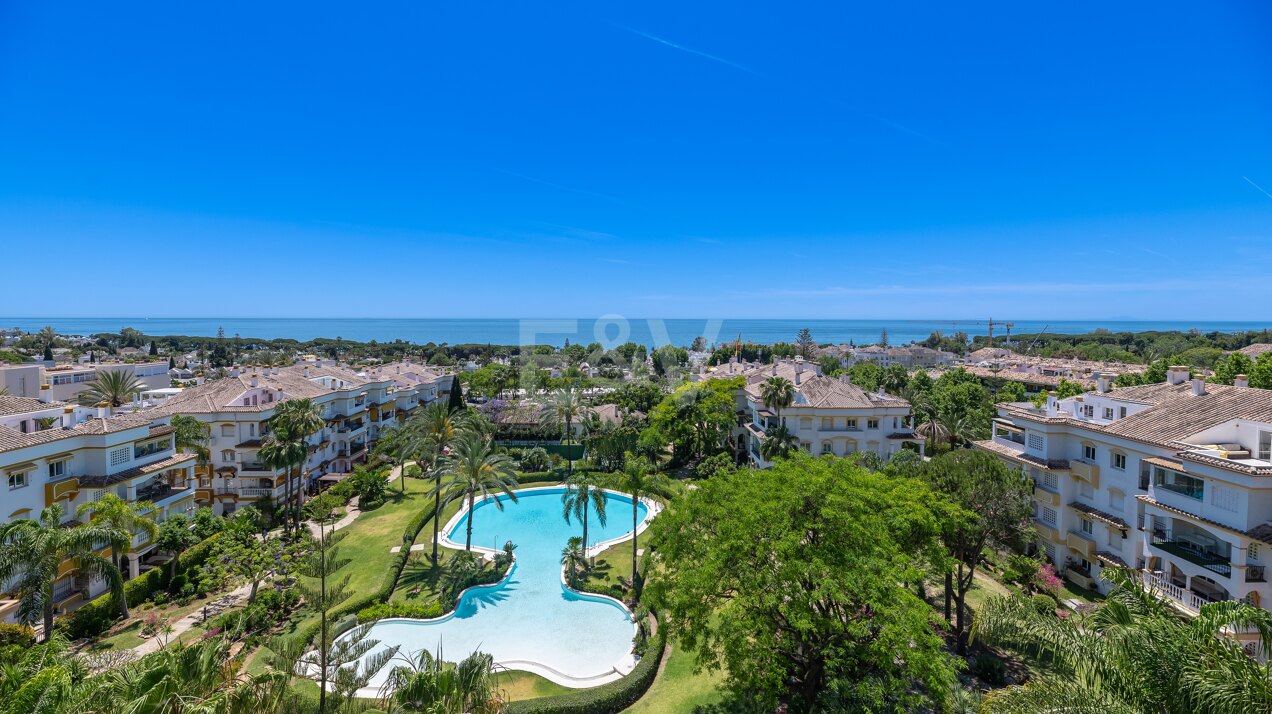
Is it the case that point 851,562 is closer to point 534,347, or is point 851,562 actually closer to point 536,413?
point 536,413

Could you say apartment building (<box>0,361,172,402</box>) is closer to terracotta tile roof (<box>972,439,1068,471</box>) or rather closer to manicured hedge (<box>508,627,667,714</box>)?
manicured hedge (<box>508,627,667,714</box>)

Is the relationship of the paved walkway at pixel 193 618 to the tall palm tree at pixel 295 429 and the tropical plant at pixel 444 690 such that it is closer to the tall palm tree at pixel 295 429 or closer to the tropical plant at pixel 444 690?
the tall palm tree at pixel 295 429

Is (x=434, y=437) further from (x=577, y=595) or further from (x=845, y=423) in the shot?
(x=845, y=423)

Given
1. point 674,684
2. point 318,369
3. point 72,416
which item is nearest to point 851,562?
point 674,684

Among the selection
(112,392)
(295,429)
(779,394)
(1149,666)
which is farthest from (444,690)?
(112,392)

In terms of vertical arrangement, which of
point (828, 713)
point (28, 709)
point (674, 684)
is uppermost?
point (28, 709)

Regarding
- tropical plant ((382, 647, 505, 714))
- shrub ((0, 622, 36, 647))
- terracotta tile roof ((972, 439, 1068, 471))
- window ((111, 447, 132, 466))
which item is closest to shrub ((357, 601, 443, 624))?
shrub ((0, 622, 36, 647))
